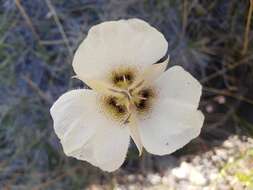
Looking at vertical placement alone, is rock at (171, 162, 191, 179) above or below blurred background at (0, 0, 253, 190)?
below

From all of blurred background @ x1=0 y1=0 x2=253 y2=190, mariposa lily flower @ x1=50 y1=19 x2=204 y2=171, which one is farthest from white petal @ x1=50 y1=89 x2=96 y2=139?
blurred background @ x1=0 y1=0 x2=253 y2=190

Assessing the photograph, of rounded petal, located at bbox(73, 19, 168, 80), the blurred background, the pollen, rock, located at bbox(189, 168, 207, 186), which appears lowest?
rock, located at bbox(189, 168, 207, 186)

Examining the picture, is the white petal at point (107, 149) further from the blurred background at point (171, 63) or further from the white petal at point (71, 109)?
the blurred background at point (171, 63)

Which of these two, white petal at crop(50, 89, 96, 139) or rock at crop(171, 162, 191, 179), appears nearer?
white petal at crop(50, 89, 96, 139)

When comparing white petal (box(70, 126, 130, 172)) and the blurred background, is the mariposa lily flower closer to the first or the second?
white petal (box(70, 126, 130, 172))

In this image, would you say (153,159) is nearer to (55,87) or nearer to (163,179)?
(163,179)

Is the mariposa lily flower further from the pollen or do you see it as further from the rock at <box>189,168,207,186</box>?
the rock at <box>189,168,207,186</box>

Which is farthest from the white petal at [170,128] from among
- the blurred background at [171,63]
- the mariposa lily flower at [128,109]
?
the blurred background at [171,63]
